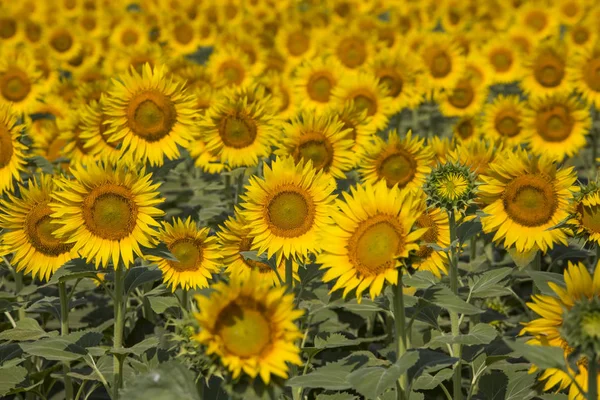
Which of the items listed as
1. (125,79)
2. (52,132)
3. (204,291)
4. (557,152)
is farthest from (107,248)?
(557,152)

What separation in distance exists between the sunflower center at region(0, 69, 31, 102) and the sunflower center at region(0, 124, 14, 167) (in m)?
2.75

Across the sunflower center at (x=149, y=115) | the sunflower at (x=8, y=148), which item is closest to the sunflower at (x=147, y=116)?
the sunflower center at (x=149, y=115)

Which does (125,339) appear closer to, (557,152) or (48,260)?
(48,260)

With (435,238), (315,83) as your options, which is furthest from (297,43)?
(435,238)

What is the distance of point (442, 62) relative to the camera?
356 inches

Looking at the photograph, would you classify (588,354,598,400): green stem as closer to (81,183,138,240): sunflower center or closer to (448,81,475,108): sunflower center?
(81,183,138,240): sunflower center

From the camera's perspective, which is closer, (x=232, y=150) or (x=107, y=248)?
(x=107, y=248)

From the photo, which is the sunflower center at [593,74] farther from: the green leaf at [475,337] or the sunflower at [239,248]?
the green leaf at [475,337]

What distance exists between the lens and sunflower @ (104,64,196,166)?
16.5 feet

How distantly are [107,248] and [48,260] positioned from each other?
65 cm

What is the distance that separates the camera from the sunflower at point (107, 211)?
397cm

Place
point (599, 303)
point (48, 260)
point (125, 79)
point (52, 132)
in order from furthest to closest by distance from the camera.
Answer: point (52, 132)
point (125, 79)
point (48, 260)
point (599, 303)

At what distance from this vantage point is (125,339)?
5449 mm

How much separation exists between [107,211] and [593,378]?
2317mm
